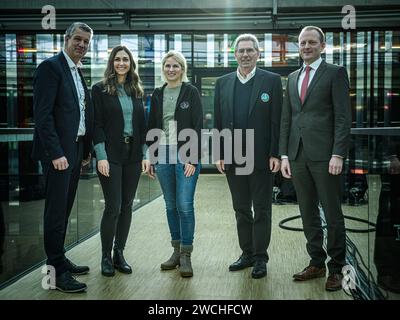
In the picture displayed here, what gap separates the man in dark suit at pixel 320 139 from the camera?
2.62m

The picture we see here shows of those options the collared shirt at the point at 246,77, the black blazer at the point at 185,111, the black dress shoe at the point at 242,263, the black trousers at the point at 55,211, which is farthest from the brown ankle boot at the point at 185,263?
the collared shirt at the point at 246,77

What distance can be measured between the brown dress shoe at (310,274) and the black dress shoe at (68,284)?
122cm

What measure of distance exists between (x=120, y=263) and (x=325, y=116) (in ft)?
5.03

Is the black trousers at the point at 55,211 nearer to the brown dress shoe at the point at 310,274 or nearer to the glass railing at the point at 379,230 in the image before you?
the brown dress shoe at the point at 310,274

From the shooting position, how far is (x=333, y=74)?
2.65 metres

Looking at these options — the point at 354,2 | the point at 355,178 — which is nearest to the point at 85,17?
the point at 354,2

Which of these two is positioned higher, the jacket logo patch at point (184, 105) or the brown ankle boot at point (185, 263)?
the jacket logo patch at point (184, 105)

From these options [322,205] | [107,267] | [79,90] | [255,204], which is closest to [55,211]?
[107,267]

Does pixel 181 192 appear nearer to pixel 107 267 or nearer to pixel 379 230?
pixel 107 267

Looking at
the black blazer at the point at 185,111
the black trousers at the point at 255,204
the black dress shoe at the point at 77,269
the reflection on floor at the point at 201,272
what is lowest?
the reflection on floor at the point at 201,272

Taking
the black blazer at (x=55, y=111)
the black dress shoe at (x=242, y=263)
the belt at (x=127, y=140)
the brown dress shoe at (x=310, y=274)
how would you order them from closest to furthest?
the black blazer at (x=55, y=111), the brown dress shoe at (x=310, y=274), the belt at (x=127, y=140), the black dress shoe at (x=242, y=263)

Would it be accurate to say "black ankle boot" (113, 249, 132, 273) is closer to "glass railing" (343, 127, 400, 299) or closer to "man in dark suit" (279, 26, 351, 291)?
"man in dark suit" (279, 26, 351, 291)

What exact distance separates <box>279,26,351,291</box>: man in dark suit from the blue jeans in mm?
602
